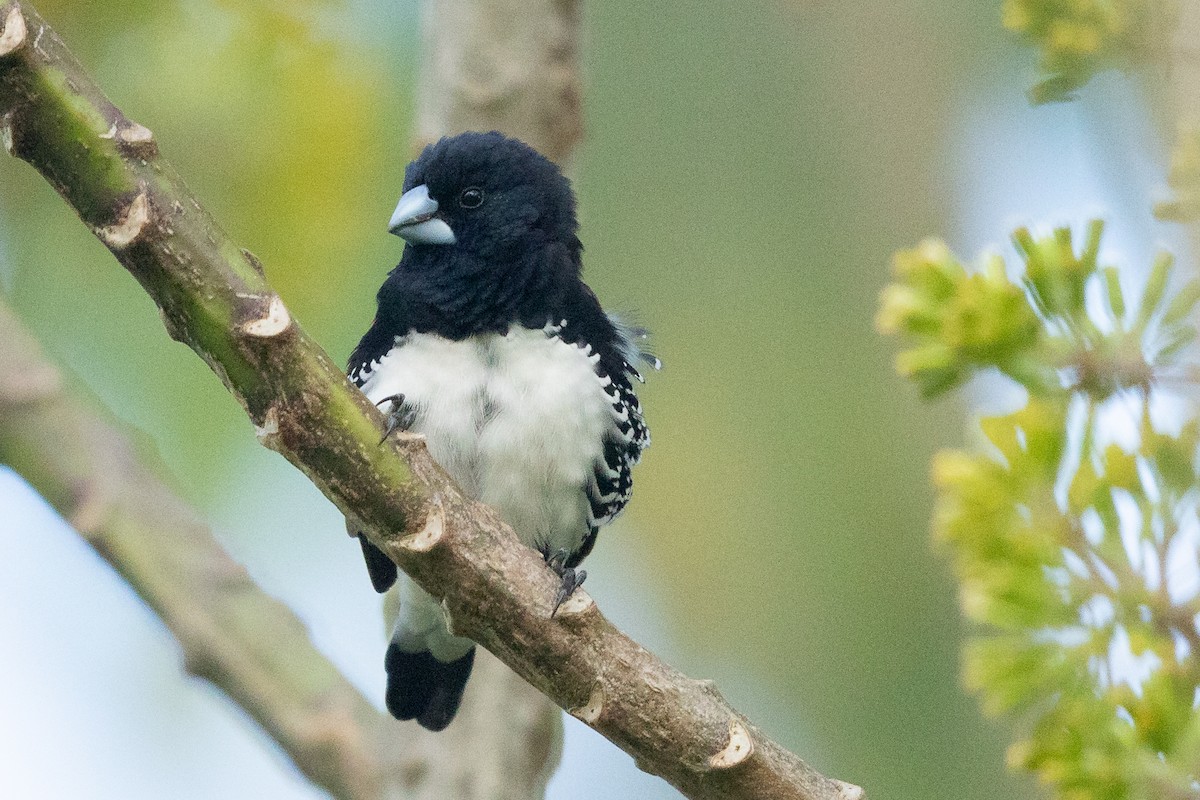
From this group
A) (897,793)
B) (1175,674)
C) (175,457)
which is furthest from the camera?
(897,793)

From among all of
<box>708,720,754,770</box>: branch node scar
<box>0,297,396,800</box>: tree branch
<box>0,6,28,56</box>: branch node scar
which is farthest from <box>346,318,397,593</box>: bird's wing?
<box>0,6,28,56</box>: branch node scar

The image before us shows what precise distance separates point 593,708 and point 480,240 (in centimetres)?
146

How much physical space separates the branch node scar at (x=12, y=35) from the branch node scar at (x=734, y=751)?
4.48 ft

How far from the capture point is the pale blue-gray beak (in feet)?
10.9

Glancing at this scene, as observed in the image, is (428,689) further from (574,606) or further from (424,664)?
(574,606)

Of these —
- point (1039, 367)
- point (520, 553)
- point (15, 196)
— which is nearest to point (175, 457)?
point (15, 196)

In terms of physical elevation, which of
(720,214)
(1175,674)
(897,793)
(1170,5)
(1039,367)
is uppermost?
(720,214)

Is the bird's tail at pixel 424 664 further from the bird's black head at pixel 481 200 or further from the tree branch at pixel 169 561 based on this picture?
the bird's black head at pixel 481 200

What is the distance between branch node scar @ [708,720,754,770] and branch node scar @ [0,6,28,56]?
1365 millimetres

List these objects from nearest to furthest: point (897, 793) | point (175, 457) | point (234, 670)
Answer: point (234, 670) → point (175, 457) → point (897, 793)

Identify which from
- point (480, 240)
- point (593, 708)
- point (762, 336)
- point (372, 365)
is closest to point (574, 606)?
point (593, 708)

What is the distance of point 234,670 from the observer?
10.2ft

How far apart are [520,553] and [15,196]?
282cm

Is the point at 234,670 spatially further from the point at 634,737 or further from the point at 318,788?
the point at 634,737
